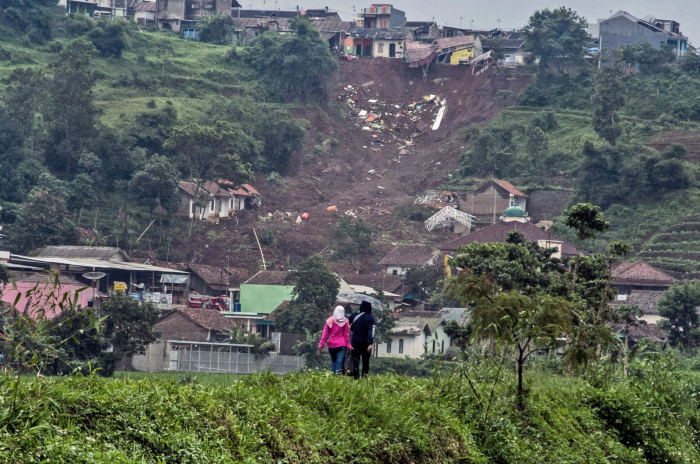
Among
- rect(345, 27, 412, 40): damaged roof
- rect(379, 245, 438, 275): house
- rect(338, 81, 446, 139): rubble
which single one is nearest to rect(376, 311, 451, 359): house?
rect(379, 245, 438, 275): house

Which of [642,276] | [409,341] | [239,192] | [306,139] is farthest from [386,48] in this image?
[409,341]

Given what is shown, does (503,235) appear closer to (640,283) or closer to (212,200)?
(640,283)

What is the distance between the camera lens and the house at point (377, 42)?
7531cm

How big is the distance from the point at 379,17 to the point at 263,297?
41.3 meters

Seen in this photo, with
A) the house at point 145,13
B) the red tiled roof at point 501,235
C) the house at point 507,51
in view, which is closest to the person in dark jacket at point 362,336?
the red tiled roof at point 501,235

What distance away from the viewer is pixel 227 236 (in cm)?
5344

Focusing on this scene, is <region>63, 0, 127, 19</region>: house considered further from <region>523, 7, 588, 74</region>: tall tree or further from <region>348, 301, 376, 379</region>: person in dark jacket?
<region>348, 301, 376, 379</region>: person in dark jacket

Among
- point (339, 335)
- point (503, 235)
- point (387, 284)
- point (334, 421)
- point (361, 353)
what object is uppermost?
point (503, 235)

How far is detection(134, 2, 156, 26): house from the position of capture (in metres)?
79.4

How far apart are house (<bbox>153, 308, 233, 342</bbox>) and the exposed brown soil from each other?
1273cm

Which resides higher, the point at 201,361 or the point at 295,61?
the point at 295,61

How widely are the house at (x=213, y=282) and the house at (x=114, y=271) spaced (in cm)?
164

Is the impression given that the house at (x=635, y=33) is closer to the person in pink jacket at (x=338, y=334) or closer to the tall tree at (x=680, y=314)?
the tall tree at (x=680, y=314)

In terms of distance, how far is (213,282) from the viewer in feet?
153
